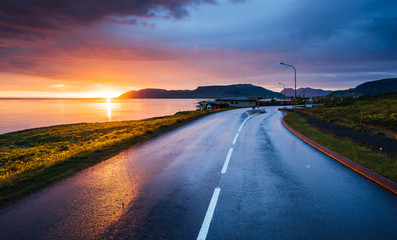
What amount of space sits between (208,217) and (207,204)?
54 cm

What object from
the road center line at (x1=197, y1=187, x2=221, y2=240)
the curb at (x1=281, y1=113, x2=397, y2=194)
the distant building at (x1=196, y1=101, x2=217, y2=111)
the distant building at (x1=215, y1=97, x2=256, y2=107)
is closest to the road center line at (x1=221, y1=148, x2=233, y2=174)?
the road center line at (x1=197, y1=187, x2=221, y2=240)

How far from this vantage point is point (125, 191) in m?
5.53

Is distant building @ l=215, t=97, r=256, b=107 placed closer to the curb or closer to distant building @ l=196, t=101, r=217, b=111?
distant building @ l=196, t=101, r=217, b=111

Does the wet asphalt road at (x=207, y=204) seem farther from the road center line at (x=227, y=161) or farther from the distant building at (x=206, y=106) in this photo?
the distant building at (x=206, y=106)

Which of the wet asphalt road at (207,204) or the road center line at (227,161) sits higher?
the road center line at (227,161)

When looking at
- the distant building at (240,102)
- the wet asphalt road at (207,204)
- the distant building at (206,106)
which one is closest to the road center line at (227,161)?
the wet asphalt road at (207,204)

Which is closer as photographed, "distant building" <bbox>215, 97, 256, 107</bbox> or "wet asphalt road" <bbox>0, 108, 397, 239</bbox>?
"wet asphalt road" <bbox>0, 108, 397, 239</bbox>

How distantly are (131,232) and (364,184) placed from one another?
6541 mm

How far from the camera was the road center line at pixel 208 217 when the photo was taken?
3602 mm

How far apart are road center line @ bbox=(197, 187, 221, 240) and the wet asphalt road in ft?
0.28

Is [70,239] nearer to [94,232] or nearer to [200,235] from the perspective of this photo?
[94,232]

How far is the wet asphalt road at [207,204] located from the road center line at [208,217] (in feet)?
0.28

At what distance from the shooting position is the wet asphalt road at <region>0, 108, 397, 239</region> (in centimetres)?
377

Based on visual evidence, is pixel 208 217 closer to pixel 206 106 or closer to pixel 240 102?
pixel 206 106
